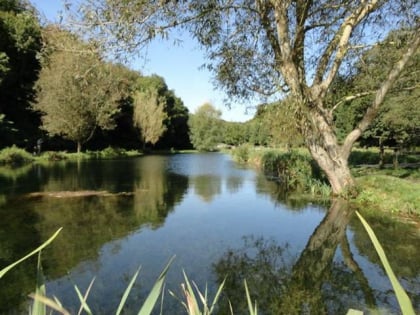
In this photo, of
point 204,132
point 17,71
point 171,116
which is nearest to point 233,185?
point 17,71

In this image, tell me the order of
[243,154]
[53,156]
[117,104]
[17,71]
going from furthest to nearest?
[117,104] → [17,71] → [243,154] → [53,156]

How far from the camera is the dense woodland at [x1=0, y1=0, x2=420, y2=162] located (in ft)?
34.9

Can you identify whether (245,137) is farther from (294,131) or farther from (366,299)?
(366,299)

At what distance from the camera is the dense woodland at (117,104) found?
1063cm

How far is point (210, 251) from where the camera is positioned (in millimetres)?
6883

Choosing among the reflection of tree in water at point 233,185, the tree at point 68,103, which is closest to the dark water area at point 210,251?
the reflection of tree in water at point 233,185

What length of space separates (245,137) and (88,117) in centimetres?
3923

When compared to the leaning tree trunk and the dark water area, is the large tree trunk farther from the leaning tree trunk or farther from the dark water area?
the dark water area

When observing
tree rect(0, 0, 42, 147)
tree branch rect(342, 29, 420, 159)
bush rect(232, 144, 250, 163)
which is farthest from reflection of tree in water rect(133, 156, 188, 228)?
tree rect(0, 0, 42, 147)

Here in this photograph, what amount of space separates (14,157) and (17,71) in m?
13.9

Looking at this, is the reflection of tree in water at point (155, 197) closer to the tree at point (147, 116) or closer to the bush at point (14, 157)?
the bush at point (14, 157)

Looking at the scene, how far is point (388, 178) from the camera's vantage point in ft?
39.3

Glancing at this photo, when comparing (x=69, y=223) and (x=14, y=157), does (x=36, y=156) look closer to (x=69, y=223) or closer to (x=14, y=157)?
(x=14, y=157)

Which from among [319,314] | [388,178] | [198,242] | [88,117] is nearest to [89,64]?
[198,242]
